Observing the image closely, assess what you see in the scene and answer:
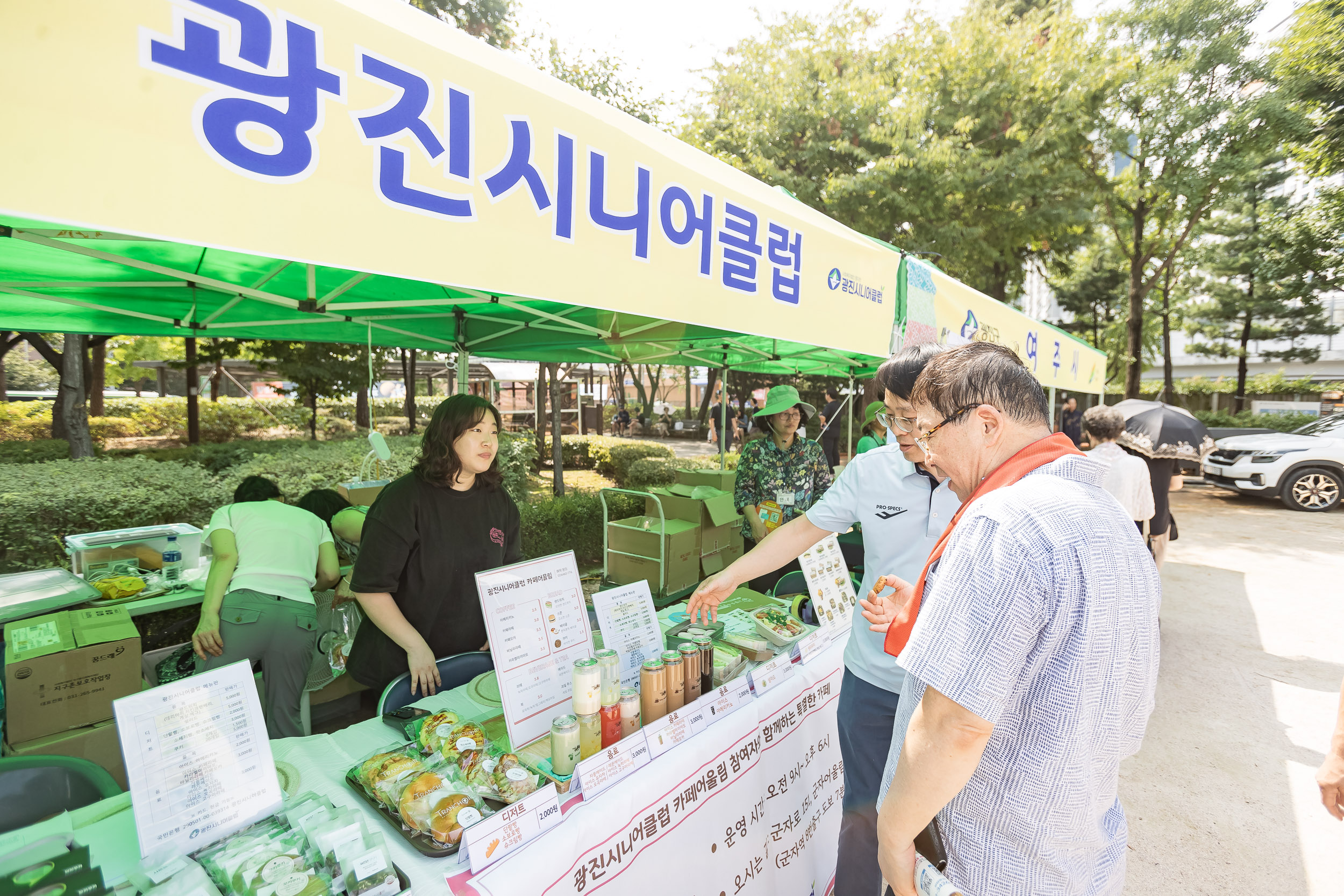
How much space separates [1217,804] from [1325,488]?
10953 millimetres

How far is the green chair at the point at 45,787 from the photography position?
4.88 ft

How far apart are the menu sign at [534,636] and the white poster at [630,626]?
0.22 ft

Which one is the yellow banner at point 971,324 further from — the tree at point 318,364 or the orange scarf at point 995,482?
the tree at point 318,364

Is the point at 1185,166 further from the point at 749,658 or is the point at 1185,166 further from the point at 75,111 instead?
the point at 75,111

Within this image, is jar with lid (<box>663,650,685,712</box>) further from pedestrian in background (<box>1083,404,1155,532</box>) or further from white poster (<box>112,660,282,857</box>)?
pedestrian in background (<box>1083,404,1155,532</box>)

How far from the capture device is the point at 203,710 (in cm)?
118

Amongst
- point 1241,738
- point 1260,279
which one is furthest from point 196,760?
point 1260,279

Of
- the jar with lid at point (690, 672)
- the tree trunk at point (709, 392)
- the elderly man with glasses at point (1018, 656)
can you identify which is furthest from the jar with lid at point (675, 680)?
the tree trunk at point (709, 392)

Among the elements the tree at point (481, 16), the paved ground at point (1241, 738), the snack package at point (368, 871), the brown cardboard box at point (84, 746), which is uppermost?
the tree at point (481, 16)

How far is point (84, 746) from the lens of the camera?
2.28m

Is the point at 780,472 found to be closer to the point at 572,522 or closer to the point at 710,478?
the point at 572,522

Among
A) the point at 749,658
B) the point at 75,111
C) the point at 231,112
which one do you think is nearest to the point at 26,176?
the point at 75,111

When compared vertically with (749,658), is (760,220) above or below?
above

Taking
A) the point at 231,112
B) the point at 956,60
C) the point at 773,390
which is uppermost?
the point at 956,60
